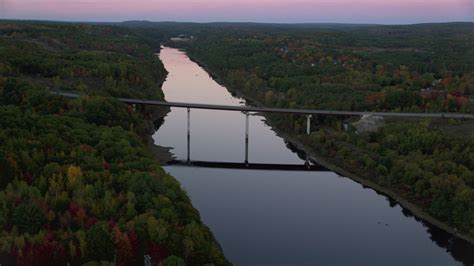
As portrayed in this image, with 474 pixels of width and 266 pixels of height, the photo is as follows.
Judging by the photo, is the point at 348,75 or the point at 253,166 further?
the point at 348,75

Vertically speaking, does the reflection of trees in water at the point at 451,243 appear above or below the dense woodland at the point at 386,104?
below

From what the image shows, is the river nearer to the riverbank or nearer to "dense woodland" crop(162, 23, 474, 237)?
the riverbank

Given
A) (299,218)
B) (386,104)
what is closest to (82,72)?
(386,104)

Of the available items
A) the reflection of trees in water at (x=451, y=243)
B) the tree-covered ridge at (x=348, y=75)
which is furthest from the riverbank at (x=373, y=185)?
the tree-covered ridge at (x=348, y=75)

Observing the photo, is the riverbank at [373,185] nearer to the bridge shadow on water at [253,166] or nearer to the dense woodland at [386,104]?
the dense woodland at [386,104]

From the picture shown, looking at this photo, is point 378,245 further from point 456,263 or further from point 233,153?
point 233,153

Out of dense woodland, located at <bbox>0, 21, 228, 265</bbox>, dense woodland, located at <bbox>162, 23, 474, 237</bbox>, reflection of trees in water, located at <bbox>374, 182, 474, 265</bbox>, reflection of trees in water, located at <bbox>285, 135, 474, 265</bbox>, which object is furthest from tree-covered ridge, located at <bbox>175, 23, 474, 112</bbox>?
dense woodland, located at <bbox>0, 21, 228, 265</bbox>

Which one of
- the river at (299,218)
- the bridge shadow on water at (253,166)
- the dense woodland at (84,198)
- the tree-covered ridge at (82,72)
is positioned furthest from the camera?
the tree-covered ridge at (82,72)

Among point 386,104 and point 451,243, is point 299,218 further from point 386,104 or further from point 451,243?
point 386,104
